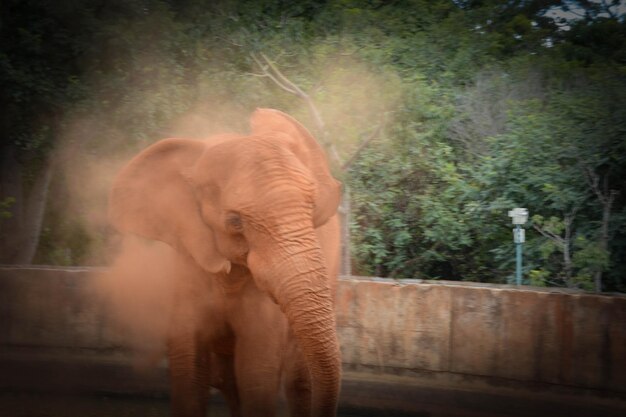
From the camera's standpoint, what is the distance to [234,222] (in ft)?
17.7

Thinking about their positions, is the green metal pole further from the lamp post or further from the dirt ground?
the dirt ground

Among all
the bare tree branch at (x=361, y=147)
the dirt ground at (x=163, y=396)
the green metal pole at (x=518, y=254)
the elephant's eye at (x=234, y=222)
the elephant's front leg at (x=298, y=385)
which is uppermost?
the bare tree branch at (x=361, y=147)

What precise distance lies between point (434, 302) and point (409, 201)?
3.37 meters

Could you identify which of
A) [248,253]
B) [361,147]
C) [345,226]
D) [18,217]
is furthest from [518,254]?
[18,217]

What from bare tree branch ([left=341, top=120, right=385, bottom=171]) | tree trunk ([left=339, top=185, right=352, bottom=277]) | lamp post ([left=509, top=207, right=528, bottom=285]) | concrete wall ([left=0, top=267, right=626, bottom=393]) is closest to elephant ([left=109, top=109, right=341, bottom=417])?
concrete wall ([left=0, top=267, right=626, bottom=393])

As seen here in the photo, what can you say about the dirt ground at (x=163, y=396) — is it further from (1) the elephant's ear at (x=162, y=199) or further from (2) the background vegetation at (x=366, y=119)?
(1) the elephant's ear at (x=162, y=199)

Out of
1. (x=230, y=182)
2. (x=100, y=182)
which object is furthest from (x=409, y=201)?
(x=230, y=182)

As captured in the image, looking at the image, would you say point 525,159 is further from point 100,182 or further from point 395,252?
point 100,182

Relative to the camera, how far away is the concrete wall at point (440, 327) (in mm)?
7953

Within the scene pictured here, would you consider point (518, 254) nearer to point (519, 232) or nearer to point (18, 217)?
point (519, 232)

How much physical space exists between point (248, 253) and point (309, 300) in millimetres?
605

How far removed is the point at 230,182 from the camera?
18.1 feet

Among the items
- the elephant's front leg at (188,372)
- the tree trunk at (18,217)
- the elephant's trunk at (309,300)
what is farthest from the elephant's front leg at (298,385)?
the tree trunk at (18,217)

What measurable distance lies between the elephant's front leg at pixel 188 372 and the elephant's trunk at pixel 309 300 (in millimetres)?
1287
